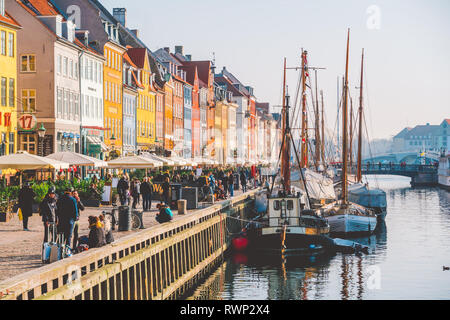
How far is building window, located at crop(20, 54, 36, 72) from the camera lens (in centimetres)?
6512

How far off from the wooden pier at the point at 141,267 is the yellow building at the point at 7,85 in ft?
54.3

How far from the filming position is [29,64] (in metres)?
65.2

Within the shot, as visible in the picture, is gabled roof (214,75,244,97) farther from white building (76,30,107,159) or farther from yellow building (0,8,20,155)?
yellow building (0,8,20,155)

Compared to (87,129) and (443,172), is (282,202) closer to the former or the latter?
(87,129)

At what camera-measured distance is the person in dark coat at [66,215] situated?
25766 mm

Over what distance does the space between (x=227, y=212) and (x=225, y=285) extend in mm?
13849

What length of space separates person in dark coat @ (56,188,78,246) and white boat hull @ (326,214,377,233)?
3025 cm

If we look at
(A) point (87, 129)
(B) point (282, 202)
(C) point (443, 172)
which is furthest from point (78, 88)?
(C) point (443, 172)

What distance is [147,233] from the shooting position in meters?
28.4

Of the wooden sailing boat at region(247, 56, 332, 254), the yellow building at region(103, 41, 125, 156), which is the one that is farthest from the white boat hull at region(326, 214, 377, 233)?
the yellow building at region(103, 41, 125, 156)

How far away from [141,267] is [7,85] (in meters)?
31.1

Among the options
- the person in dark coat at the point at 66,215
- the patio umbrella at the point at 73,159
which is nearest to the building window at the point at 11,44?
the patio umbrella at the point at 73,159

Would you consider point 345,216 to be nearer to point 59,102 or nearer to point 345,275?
point 345,275

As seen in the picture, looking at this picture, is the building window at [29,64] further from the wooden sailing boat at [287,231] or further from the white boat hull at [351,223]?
the wooden sailing boat at [287,231]
